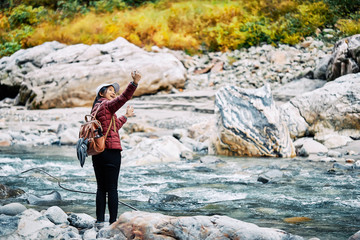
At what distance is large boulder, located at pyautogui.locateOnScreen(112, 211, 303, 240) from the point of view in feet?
8.69

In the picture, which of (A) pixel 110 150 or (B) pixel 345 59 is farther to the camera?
(B) pixel 345 59

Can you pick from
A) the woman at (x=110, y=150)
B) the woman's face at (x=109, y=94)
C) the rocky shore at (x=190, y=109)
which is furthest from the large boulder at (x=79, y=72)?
the woman at (x=110, y=150)

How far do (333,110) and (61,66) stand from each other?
10289 mm

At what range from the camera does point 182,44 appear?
752 inches

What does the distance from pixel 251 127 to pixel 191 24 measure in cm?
1306

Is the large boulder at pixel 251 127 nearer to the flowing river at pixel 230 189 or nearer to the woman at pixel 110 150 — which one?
the flowing river at pixel 230 189

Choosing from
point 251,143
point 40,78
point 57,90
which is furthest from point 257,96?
point 40,78

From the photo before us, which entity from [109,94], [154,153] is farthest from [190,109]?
[109,94]

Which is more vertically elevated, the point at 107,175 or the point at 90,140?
the point at 90,140

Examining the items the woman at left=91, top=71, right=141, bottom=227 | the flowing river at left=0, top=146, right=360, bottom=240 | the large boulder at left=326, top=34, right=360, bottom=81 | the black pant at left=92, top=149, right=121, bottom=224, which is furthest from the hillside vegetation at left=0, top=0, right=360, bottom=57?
the black pant at left=92, top=149, right=121, bottom=224

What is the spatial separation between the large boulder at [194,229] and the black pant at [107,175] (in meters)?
0.63

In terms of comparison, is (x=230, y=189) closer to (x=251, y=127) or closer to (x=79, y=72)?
(x=251, y=127)

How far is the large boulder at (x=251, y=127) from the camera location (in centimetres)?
804

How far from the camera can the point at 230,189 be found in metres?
5.21
